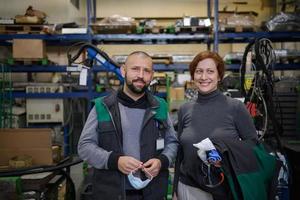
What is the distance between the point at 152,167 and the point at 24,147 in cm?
179

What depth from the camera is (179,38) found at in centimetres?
516

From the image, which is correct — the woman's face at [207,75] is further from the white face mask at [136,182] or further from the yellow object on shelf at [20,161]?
the yellow object on shelf at [20,161]

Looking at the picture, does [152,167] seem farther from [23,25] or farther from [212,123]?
[23,25]

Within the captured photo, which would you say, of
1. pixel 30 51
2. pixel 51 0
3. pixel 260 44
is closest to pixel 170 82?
pixel 260 44

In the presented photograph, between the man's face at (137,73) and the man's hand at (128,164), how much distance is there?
389mm

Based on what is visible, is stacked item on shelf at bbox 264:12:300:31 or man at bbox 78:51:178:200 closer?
man at bbox 78:51:178:200

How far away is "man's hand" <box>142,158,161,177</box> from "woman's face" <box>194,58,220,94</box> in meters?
0.50

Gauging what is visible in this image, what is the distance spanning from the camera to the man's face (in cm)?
171

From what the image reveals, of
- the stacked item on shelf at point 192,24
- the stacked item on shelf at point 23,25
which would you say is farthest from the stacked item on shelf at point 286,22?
the stacked item on shelf at point 23,25

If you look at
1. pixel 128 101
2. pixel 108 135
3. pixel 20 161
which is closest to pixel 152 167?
pixel 108 135

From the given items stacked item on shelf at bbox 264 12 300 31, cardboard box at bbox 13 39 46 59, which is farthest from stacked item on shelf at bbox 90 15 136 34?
stacked item on shelf at bbox 264 12 300 31

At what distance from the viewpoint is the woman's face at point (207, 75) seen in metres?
1.75

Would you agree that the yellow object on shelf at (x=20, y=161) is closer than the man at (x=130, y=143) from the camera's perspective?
No

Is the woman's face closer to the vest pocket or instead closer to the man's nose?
the man's nose
